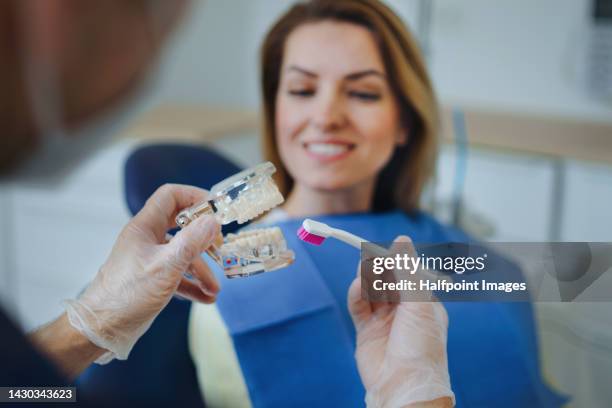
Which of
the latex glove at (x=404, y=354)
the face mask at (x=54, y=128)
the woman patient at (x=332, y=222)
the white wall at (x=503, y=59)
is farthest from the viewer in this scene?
the white wall at (x=503, y=59)

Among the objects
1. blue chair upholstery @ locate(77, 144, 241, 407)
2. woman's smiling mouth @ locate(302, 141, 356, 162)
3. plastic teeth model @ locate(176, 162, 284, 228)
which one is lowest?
blue chair upholstery @ locate(77, 144, 241, 407)

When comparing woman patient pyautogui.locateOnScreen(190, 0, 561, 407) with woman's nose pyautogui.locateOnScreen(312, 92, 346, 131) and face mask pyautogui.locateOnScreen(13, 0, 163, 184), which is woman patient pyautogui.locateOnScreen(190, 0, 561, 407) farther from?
face mask pyautogui.locateOnScreen(13, 0, 163, 184)

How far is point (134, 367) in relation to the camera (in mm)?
1064

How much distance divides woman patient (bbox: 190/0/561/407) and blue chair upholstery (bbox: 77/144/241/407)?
0.03 m

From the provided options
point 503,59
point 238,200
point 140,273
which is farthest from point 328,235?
point 503,59

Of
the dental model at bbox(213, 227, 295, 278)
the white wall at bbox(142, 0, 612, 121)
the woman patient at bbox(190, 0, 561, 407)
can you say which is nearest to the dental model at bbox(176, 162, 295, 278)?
the dental model at bbox(213, 227, 295, 278)

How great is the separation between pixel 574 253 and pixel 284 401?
0.44 m

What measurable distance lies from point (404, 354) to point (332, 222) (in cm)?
36

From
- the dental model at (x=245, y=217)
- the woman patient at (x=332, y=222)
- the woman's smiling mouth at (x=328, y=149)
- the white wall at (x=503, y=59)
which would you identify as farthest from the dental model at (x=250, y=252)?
the white wall at (x=503, y=59)

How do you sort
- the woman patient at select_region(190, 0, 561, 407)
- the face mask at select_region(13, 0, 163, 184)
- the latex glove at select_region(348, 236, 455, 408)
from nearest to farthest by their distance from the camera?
the face mask at select_region(13, 0, 163, 184)
the latex glove at select_region(348, 236, 455, 408)
the woman patient at select_region(190, 0, 561, 407)

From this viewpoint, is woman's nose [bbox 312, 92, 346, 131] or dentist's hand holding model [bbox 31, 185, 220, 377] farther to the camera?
woman's nose [bbox 312, 92, 346, 131]

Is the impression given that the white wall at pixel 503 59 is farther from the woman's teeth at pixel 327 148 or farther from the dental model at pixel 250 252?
A: the dental model at pixel 250 252

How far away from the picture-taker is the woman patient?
1013 mm

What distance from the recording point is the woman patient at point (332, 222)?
1.01 m
